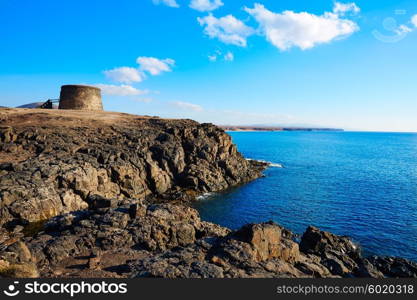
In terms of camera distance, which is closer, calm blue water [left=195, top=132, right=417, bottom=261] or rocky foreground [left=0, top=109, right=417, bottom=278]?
rocky foreground [left=0, top=109, right=417, bottom=278]

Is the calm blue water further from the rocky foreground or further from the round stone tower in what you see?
the round stone tower

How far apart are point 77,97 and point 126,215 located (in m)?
57.4

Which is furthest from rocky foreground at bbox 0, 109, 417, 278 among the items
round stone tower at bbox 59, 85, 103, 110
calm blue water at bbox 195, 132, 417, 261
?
round stone tower at bbox 59, 85, 103, 110

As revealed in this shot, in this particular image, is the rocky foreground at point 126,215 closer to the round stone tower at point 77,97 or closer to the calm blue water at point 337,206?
the calm blue water at point 337,206

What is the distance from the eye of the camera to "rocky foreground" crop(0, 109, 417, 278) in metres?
20.4

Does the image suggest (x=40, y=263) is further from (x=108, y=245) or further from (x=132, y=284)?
(x=132, y=284)

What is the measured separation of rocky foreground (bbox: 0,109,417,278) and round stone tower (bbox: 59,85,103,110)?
9.10 metres

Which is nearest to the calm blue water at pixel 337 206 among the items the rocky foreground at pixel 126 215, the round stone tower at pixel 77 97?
the rocky foreground at pixel 126 215

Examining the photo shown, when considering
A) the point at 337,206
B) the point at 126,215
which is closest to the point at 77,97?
the point at 126,215

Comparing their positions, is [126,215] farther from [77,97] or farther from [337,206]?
[77,97]

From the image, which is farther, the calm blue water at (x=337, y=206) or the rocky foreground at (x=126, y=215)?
the calm blue water at (x=337, y=206)

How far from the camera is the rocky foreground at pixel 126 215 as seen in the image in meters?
20.4

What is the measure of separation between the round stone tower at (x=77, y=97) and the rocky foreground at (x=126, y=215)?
910 centimetres

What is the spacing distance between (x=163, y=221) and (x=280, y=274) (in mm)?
12553
